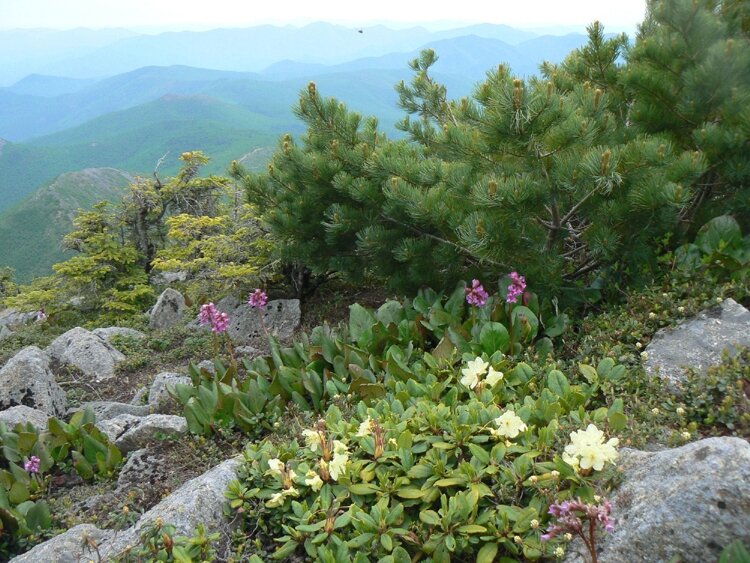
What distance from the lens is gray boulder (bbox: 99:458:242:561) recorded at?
2.93 metres

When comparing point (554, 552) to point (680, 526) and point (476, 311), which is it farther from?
point (476, 311)

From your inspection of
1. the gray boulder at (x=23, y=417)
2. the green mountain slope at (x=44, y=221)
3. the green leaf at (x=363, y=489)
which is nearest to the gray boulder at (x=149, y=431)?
the gray boulder at (x=23, y=417)

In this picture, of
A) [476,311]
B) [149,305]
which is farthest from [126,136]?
[476,311]

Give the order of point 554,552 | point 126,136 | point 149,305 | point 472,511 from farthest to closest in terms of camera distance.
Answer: point 126,136 < point 149,305 < point 472,511 < point 554,552

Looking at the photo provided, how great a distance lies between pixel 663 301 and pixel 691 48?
6.82 feet

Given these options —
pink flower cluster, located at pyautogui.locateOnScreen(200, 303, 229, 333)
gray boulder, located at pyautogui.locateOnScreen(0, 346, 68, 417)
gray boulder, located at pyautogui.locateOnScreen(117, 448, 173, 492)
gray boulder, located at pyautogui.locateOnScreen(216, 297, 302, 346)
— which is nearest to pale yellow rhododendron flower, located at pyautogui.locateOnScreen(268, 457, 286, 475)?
gray boulder, located at pyautogui.locateOnScreen(117, 448, 173, 492)

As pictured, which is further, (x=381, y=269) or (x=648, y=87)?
(x=381, y=269)

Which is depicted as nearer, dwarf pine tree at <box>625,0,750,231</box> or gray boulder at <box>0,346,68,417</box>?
dwarf pine tree at <box>625,0,750,231</box>

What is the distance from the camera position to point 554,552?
2.36m

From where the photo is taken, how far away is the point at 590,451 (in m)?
2.45

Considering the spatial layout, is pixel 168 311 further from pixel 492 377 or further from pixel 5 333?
pixel 492 377

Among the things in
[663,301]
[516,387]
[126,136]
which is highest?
[663,301]

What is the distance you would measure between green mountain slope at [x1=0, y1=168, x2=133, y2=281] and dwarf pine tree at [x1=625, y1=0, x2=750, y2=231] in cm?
7102

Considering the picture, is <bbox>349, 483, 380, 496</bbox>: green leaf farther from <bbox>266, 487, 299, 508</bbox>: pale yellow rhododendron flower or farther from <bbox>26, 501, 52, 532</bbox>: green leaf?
<bbox>26, 501, 52, 532</bbox>: green leaf
